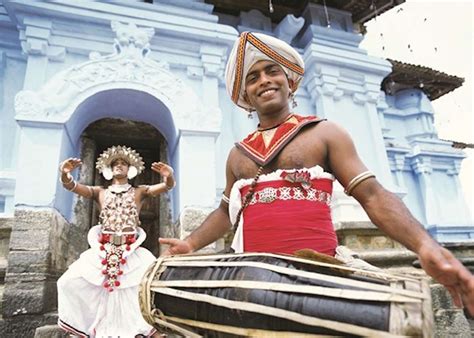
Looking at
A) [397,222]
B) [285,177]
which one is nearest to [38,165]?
[285,177]

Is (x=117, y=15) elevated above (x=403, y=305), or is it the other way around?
(x=117, y=15)

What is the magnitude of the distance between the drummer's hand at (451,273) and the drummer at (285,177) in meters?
0.05

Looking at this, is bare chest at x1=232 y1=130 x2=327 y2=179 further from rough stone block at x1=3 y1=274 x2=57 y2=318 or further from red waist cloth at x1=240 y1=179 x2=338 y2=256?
rough stone block at x1=3 y1=274 x2=57 y2=318

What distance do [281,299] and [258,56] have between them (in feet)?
3.69

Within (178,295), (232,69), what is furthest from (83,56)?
(178,295)

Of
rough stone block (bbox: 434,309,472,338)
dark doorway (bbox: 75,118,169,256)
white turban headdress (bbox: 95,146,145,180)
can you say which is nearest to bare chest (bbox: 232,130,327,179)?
white turban headdress (bbox: 95,146,145,180)

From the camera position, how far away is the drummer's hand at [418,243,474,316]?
2.40 ft

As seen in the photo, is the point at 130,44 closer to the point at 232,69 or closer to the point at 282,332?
the point at 232,69

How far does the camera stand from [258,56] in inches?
59.8

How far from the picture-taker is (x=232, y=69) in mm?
1623

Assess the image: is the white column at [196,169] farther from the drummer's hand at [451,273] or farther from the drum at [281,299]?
the drummer's hand at [451,273]

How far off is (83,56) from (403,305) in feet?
15.9

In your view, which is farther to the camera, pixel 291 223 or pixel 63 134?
pixel 63 134

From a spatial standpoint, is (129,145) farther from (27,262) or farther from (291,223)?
(291,223)
